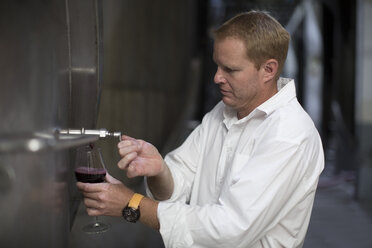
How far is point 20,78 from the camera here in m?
1.11

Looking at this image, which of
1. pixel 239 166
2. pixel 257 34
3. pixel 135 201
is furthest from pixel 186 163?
pixel 257 34

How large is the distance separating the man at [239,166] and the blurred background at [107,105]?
0.32 meters

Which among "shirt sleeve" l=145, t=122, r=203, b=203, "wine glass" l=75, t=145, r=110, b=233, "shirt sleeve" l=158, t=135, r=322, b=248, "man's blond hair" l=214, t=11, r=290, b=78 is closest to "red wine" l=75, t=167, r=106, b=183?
"wine glass" l=75, t=145, r=110, b=233

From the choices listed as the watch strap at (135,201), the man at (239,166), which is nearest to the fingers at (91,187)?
the man at (239,166)

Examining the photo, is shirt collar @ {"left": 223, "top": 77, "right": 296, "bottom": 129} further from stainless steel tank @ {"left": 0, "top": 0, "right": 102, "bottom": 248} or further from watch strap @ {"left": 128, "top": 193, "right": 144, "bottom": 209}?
stainless steel tank @ {"left": 0, "top": 0, "right": 102, "bottom": 248}

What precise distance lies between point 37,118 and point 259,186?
87cm

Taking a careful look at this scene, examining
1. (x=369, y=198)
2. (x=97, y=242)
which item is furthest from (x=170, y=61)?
(x=97, y=242)

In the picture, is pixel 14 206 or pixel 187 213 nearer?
pixel 14 206

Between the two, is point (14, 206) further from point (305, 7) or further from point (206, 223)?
point (305, 7)

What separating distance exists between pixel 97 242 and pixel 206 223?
132 centimetres

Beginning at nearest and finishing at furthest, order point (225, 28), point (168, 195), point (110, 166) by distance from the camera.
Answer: point (225, 28) < point (168, 195) < point (110, 166)

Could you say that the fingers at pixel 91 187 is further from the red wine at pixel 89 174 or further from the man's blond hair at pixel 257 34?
the man's blond hair at pixel 257 34

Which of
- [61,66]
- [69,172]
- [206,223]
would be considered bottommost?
[206,223]

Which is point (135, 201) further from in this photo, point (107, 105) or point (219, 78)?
point (107, 105)
